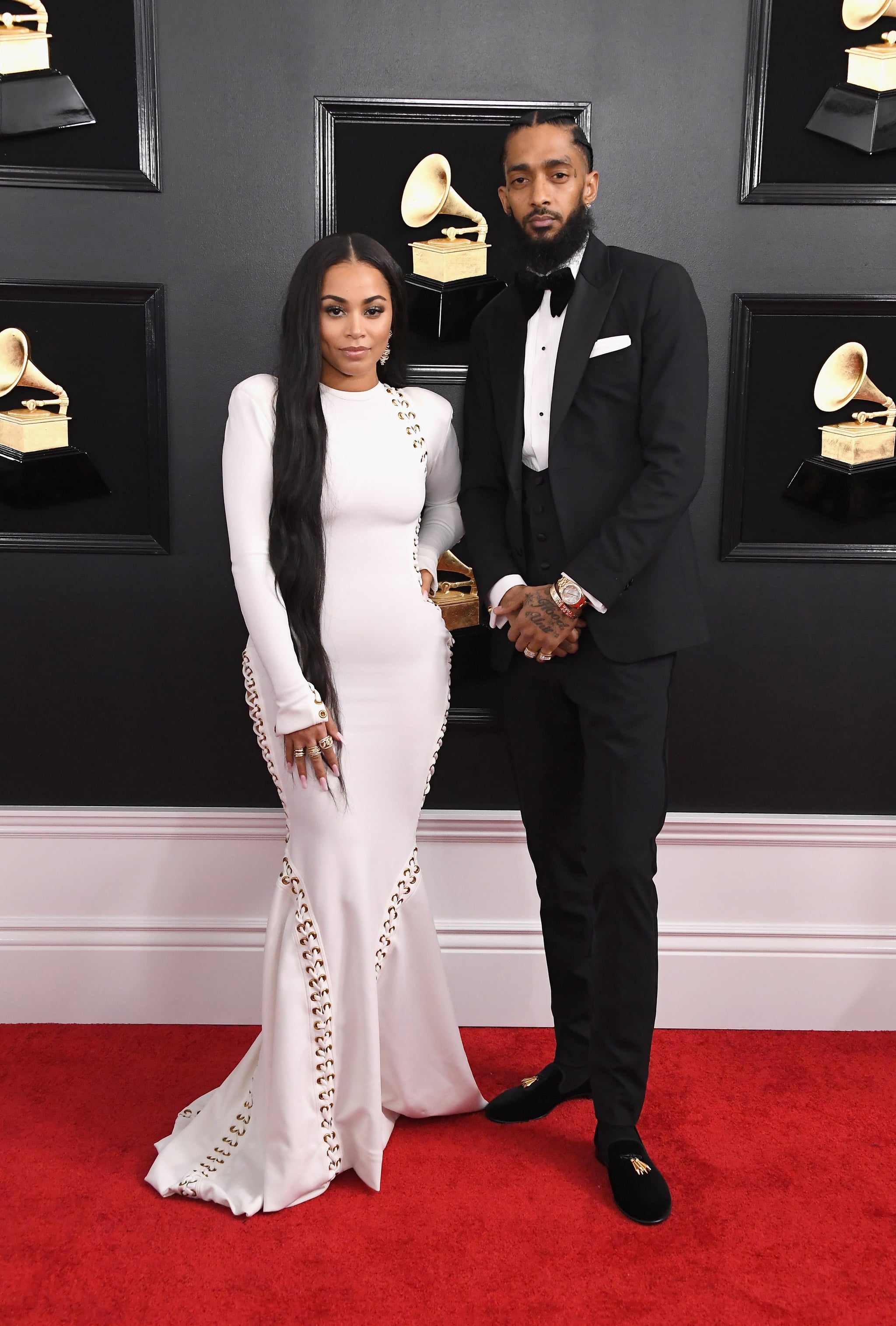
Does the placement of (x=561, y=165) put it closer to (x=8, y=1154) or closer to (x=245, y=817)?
(x=245, y=817)

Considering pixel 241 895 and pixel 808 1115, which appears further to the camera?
pixel 241 895

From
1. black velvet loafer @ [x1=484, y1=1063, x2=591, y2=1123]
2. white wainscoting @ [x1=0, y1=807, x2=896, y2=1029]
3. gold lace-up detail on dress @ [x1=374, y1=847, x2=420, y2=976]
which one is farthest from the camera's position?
white wainscoting @ [x1=0, y1=807, x2=896, y2=1029]

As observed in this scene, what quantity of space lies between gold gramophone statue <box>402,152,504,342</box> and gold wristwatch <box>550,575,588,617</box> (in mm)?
927

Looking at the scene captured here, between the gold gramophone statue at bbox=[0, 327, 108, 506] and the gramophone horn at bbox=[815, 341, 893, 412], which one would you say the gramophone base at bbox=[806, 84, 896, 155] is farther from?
the gold gramophone statue at bbox=[0, 327, 108, 506]

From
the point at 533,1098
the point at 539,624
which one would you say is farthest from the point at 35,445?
the point at 533,1098

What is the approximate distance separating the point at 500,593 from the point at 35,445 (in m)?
1.33

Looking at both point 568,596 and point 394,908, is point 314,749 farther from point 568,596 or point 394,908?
point 568,596

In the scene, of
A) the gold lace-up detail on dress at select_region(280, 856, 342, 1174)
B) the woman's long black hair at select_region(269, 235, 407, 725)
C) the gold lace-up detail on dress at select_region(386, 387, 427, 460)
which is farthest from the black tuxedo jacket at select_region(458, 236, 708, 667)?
the gold lace-up detail on dress at select_region(280, 856, 342, 1174)

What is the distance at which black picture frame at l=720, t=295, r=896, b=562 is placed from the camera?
2883mm

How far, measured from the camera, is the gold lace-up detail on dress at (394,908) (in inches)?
98.7

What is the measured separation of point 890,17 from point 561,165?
113 cm

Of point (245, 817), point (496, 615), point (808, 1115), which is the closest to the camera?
point (496, 615)

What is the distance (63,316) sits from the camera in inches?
113

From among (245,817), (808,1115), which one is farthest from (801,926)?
(245,817)
